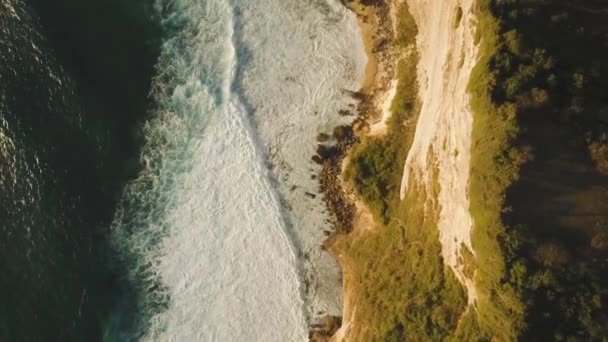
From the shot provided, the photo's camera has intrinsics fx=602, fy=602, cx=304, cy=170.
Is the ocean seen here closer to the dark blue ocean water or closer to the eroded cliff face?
the dark blue ocean water

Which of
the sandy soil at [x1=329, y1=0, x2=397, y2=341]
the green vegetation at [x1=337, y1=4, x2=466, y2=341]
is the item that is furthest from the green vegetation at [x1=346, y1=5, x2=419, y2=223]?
the sandy soil at [x1=329, y1=0, x2=397, y2=341]

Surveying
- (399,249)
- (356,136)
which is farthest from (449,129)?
(356,136)

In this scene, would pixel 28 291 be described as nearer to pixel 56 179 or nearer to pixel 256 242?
pixel 56 179

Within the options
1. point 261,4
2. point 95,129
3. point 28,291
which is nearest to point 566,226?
point 261,4

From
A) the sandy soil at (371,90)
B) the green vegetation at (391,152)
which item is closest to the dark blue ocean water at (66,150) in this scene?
the sandy soil at (371,90)

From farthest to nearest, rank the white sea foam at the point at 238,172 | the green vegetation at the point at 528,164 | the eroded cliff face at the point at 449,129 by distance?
the white sea foam at the point at 238,172
the eroded cliff face at the point at 449,129
the green vegetation at the point at 528,164

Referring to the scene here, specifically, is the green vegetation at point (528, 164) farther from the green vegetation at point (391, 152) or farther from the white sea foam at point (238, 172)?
the white sea foam at point (238, 172)
